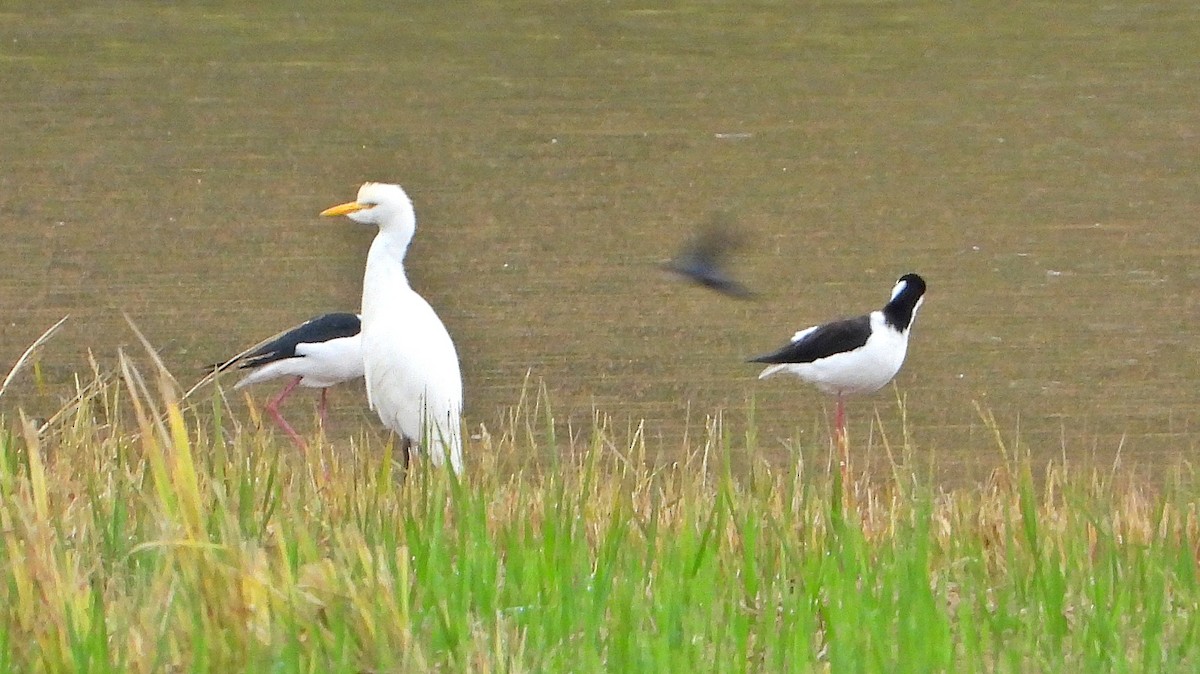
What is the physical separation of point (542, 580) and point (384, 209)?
273 cm

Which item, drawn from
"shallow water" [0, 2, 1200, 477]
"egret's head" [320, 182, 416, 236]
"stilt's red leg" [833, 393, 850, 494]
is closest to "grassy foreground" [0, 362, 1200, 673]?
"stilt's red leg" [833, 393, 850, 494]

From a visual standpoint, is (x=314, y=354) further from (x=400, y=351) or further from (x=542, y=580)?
(x=542, y=580)

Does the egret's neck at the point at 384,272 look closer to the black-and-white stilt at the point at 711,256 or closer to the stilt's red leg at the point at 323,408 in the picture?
the stilt's red leg at the point at 323,408

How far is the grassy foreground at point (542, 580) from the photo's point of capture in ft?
9.48

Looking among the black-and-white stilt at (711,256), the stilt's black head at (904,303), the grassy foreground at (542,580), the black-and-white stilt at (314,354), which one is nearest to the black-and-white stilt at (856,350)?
the stilt's black head at (904,303)

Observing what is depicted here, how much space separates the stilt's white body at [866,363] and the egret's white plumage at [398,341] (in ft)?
3.85

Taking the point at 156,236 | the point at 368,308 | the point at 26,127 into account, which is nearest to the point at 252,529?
the point at 368,308

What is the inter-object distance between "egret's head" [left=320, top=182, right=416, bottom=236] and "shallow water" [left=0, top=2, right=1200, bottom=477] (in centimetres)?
68

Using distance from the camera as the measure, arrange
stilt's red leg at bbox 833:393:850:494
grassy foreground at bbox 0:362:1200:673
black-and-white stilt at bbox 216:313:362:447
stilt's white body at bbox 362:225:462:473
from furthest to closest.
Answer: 1. black-and-white stilt at bbox 216:313:362:447
2. stilt's white body at bbox 362:225:462:473
3. stilt's red leg at bbox 833:393:850:494
4. grassy foreground at bbox 0:362:1200:673

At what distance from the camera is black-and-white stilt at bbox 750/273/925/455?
6164 mm

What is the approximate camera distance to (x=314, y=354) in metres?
6.08

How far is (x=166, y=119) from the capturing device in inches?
436

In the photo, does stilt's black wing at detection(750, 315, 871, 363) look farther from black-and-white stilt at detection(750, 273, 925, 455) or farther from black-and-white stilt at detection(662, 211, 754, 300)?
black-and-white stilt at detection(662, 211, 754, 300)

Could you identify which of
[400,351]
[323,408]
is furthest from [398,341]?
[323,408]
